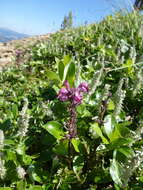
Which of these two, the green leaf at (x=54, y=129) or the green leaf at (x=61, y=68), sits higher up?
the green leaf at (x=61, y=68)

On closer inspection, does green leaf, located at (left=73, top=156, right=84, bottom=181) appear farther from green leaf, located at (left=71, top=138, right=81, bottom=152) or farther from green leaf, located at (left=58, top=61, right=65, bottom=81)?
green leaf, located at (left=58, top=61, right=65, bottom=81)

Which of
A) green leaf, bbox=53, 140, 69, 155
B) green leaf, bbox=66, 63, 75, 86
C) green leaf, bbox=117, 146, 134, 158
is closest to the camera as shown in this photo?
green leaf, bbox=117, 146, 134, 158

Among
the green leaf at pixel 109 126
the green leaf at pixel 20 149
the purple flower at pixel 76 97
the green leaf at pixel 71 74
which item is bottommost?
the green leaf at pixel 20 149

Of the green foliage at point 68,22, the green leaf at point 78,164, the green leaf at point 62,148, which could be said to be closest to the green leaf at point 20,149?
the green leaf at point 62,148

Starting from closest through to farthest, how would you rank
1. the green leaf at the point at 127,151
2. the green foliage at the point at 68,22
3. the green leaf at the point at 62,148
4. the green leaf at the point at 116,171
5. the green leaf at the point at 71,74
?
the green leaf at the point at 116,171, the green leaf at the point at 127,151, the green leaf at the point at 62,148, the green leaf at the point at 71,74, the green foliage at the point at 68,22

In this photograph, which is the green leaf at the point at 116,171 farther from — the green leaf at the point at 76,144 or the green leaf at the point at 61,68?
the green leaf at the point at 61,68

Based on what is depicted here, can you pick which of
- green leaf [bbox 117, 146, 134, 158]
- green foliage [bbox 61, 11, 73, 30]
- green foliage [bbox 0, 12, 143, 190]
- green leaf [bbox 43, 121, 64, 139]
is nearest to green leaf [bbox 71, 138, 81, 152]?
green foliage [bbox 0, 12, 143, 190]

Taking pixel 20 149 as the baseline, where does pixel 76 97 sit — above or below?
above

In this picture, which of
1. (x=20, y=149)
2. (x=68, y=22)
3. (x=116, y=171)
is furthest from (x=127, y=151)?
(x=68, y=22)

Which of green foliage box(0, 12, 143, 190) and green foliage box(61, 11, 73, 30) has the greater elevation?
green foliage box(61, 11, 73, 30)

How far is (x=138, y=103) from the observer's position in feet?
11.5

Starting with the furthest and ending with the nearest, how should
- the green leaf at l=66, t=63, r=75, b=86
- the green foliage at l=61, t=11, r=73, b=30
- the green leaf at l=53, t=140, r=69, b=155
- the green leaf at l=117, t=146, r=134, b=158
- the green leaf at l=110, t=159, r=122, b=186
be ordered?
the green foliage at l=61, t=11, r=73, b=30 < the green leaf at l=66, t=63, r=75, b=86 < the green leaf at l=53, t=140, r=69, b=155 < the green leaf at l=117, t=146, r=134, b=158 < the green leaf at l=110, t=159, r=122, b=186

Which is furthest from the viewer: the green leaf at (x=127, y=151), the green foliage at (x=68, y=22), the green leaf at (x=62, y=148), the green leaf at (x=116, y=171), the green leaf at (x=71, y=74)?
the green foliage at (x=68, y=22)

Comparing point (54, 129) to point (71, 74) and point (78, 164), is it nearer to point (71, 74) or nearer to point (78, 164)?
point (78, 164)
